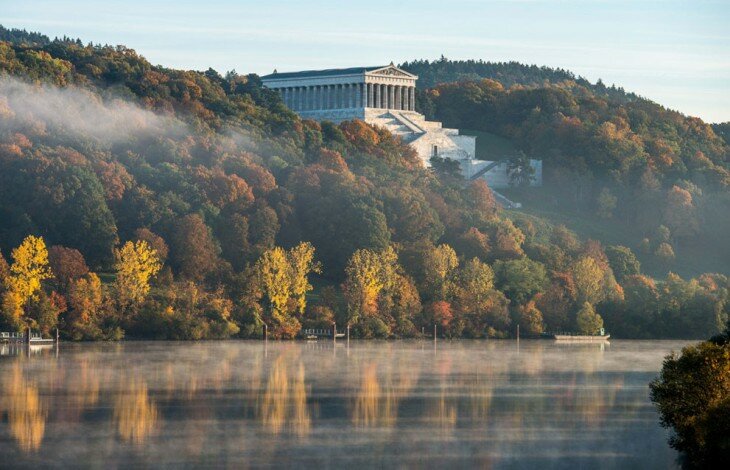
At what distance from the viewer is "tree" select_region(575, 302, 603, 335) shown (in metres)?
148

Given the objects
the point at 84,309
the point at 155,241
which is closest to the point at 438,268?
the point at 155,241

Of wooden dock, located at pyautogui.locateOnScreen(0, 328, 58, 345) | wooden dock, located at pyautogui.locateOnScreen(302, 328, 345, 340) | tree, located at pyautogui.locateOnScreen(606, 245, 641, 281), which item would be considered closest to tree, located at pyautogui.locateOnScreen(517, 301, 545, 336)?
wooden dock, located at pyautogui.locateOnScreen(302, 328, 345, 340)

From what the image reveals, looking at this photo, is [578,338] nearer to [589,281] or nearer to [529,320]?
[529,320]

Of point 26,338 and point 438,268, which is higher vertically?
point 438,268

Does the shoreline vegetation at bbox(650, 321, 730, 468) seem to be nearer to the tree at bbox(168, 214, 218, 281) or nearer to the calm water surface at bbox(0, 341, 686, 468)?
the calm water surface at bbox(0, 341, 686, 468)

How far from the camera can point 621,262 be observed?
16500 centimetres

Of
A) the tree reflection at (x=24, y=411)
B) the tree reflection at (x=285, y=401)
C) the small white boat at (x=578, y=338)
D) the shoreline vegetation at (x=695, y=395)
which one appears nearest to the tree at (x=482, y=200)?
the small white boat at (x=578, y=338)

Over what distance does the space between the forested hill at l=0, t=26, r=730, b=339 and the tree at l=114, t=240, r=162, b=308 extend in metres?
0.20

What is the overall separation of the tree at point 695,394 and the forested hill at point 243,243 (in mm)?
63624

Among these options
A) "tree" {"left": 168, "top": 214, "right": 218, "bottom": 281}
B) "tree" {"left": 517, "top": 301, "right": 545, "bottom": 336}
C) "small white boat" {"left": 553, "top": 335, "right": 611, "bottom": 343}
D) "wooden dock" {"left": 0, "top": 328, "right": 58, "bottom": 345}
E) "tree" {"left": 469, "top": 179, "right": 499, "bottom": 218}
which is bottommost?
"wooden dock" {"left": 0, "top": 328, "right": 58, "bottom": 345}

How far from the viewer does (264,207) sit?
496 feet

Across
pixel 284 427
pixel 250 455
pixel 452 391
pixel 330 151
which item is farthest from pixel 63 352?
pixel 330 151

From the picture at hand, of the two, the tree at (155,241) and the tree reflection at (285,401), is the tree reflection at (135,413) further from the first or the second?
the tree at (155,241)

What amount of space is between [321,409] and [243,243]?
204 ft
